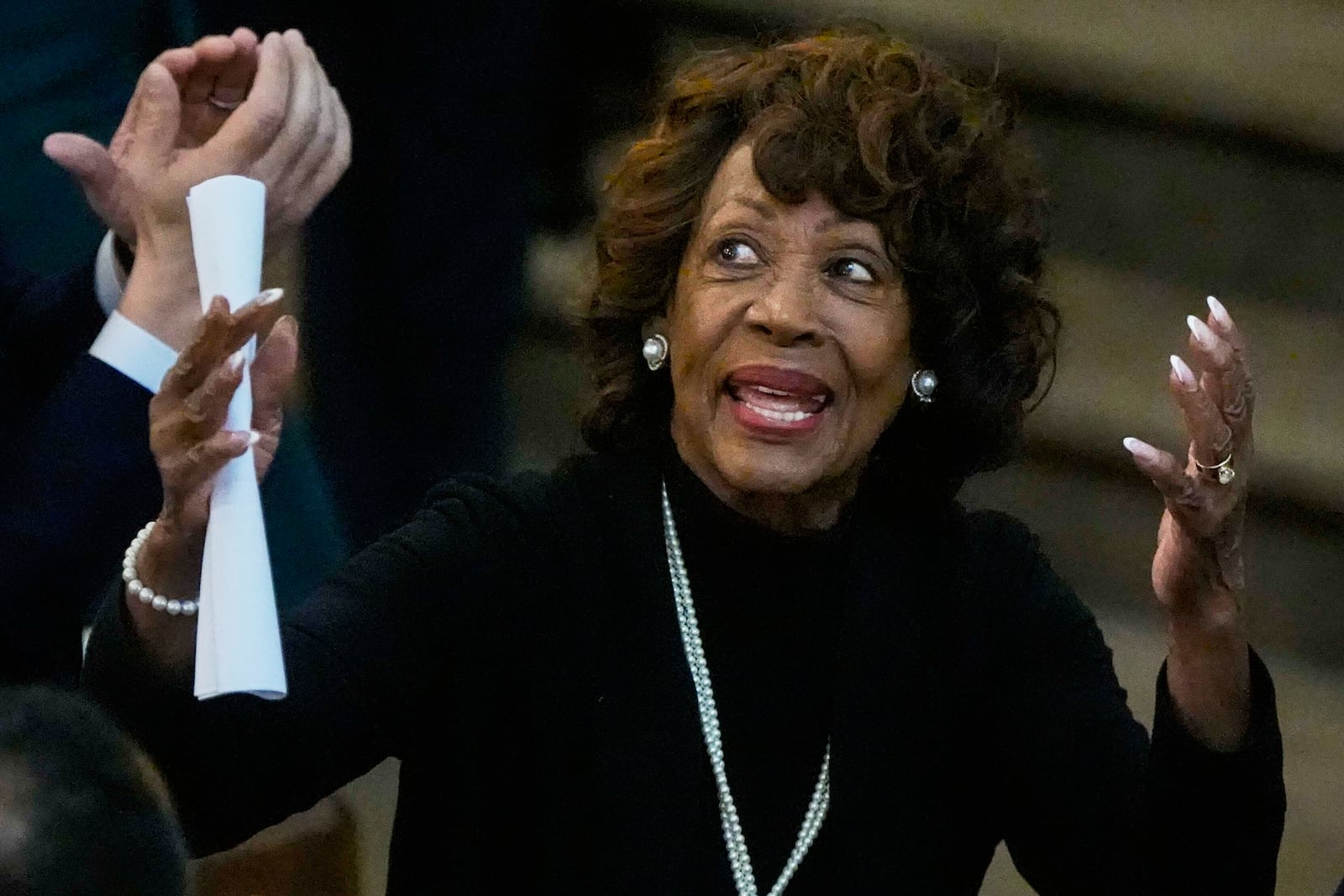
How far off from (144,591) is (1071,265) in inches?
81.8

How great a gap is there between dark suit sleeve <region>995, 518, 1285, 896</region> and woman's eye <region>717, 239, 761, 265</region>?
352mm

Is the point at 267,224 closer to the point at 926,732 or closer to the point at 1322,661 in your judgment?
the point at 926,732

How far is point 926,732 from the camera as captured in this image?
170cm

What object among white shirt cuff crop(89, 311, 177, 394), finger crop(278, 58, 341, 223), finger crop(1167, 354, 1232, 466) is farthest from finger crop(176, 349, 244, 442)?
finger crop(1167, 354, 1232, 466)

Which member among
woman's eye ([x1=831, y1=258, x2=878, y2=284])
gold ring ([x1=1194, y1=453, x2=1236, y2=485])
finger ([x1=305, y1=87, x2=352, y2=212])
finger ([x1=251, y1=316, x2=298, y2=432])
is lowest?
woman's eye ([x1=831, y1=258, x2=878, y2=284])

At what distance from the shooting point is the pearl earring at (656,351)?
1.72 meters

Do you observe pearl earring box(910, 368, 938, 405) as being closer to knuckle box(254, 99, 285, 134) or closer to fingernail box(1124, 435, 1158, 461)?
fingernail box(1124, 435, 1158, 461)

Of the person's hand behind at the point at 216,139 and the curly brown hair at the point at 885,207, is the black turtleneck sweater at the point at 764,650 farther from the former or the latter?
the person's hand behind at the point at 216,139

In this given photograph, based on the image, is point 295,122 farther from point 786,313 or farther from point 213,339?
point 786,313

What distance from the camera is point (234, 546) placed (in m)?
1.31

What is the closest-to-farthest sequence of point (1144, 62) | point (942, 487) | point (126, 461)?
point (126, 461) < point (942, 487) < point (1144, 62)

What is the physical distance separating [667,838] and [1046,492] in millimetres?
1628

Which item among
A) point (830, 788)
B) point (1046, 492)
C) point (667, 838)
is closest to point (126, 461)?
point (667, 838)

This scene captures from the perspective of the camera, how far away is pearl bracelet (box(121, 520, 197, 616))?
1348 mm
